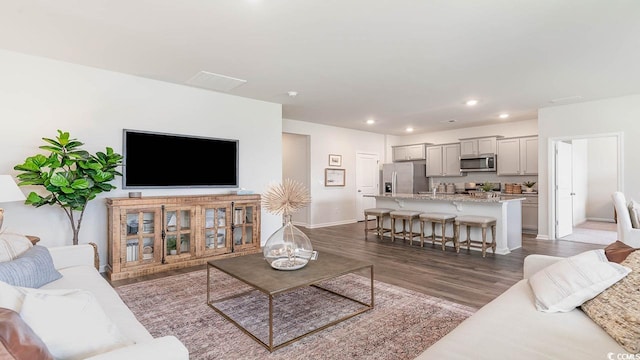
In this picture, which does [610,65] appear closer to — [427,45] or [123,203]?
[427,45]

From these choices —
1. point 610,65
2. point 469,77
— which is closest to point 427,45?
point 469,77

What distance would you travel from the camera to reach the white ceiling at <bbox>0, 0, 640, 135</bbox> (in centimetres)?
257

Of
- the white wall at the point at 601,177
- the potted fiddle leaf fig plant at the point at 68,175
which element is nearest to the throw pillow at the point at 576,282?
the potted fiddle leaf fig plant at the point at 68,175

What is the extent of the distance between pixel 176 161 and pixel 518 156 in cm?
705

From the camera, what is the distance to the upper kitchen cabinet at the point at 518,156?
7027 mm

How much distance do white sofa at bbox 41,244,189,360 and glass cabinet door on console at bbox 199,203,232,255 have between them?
1.69 meters

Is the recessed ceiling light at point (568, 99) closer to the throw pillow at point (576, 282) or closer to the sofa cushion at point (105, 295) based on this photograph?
the throw pillow at point (576, 282)

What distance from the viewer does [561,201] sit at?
20.0ft

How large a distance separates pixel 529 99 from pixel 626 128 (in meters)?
1.56

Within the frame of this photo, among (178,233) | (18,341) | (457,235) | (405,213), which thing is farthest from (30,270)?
(405,213)

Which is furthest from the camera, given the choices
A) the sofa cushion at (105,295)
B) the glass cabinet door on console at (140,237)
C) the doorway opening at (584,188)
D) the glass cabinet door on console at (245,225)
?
the doorway opening at (584,188)

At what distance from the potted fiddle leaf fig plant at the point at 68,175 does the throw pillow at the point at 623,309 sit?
13.7 ft

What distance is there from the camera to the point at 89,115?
152 inches

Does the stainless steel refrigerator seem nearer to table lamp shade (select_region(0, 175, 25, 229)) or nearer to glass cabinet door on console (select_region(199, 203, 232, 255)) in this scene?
glass cabinet door on console (select_region(199, 203, 232, 255))
